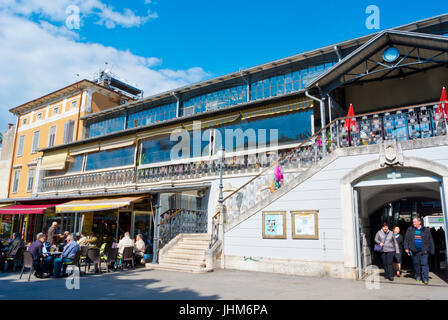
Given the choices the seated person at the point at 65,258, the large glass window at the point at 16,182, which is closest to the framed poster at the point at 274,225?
the seated person at the point at 65,258

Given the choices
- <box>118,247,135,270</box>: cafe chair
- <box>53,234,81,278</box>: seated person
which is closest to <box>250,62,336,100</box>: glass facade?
<box>118,247,135,270</box>: cafe chair

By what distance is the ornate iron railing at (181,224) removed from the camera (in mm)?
11898

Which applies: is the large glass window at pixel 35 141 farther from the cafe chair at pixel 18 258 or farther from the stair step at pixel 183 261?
the stair step at pixel 183 261

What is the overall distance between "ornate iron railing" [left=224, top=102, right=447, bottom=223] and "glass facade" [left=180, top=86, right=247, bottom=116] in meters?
5.53

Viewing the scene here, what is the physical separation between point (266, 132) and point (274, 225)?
4.73 m

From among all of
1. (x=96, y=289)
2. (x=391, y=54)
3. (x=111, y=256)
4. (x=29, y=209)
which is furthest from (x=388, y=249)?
(x=29, y=209)

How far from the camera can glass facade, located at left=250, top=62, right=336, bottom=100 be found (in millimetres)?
13211

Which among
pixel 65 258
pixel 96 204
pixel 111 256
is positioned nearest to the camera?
pixel 65 258

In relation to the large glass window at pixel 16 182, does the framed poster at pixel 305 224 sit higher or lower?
lower

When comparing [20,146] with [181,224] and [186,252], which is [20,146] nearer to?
[181,224]

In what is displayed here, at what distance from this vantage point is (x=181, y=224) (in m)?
12.4

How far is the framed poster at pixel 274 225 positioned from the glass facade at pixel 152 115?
31.5 ft
